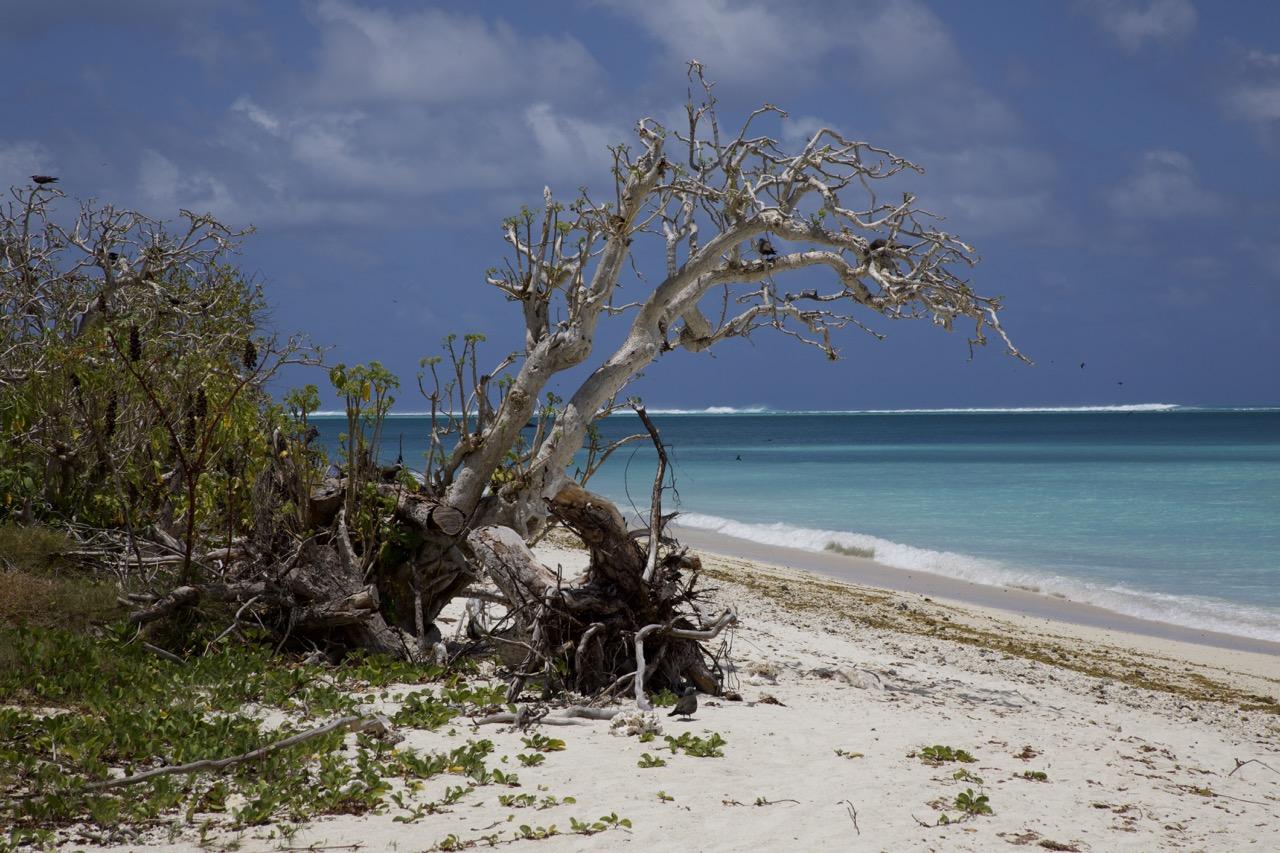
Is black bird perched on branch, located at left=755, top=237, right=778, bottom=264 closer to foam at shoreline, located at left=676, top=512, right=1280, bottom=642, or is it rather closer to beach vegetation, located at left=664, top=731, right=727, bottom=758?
beach vegetation, located at left=664, top=731, right=727, bottom=758

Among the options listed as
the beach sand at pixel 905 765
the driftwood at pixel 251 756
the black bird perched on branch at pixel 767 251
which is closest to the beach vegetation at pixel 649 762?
the beach sand at pixel 905 765

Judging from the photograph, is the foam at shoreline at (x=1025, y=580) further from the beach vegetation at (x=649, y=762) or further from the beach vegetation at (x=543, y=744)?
the beach vegetation at (x=543, y=744)

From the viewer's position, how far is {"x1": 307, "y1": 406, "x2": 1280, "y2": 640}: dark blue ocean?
17109 mm

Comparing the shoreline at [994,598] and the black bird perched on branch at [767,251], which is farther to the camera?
the shoreline at [994,598]

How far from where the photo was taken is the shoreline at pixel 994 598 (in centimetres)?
1339

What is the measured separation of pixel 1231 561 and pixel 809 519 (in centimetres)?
1061

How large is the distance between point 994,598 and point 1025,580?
1.81 meters

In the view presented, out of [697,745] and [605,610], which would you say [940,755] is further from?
[605,610]

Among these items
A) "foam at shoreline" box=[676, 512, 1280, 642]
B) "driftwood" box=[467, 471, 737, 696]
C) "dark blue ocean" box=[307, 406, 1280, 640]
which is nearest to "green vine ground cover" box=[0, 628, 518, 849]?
"driftwood" box=[467, 471, 737, 696]

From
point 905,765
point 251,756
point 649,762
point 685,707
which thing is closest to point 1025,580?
point 685,707

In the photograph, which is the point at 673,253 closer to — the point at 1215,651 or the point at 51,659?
the point at 51,659

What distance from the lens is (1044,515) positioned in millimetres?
27516

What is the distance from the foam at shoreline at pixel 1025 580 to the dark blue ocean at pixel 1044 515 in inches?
1.8

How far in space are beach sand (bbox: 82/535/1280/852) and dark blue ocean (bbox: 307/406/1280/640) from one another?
6.91ft
